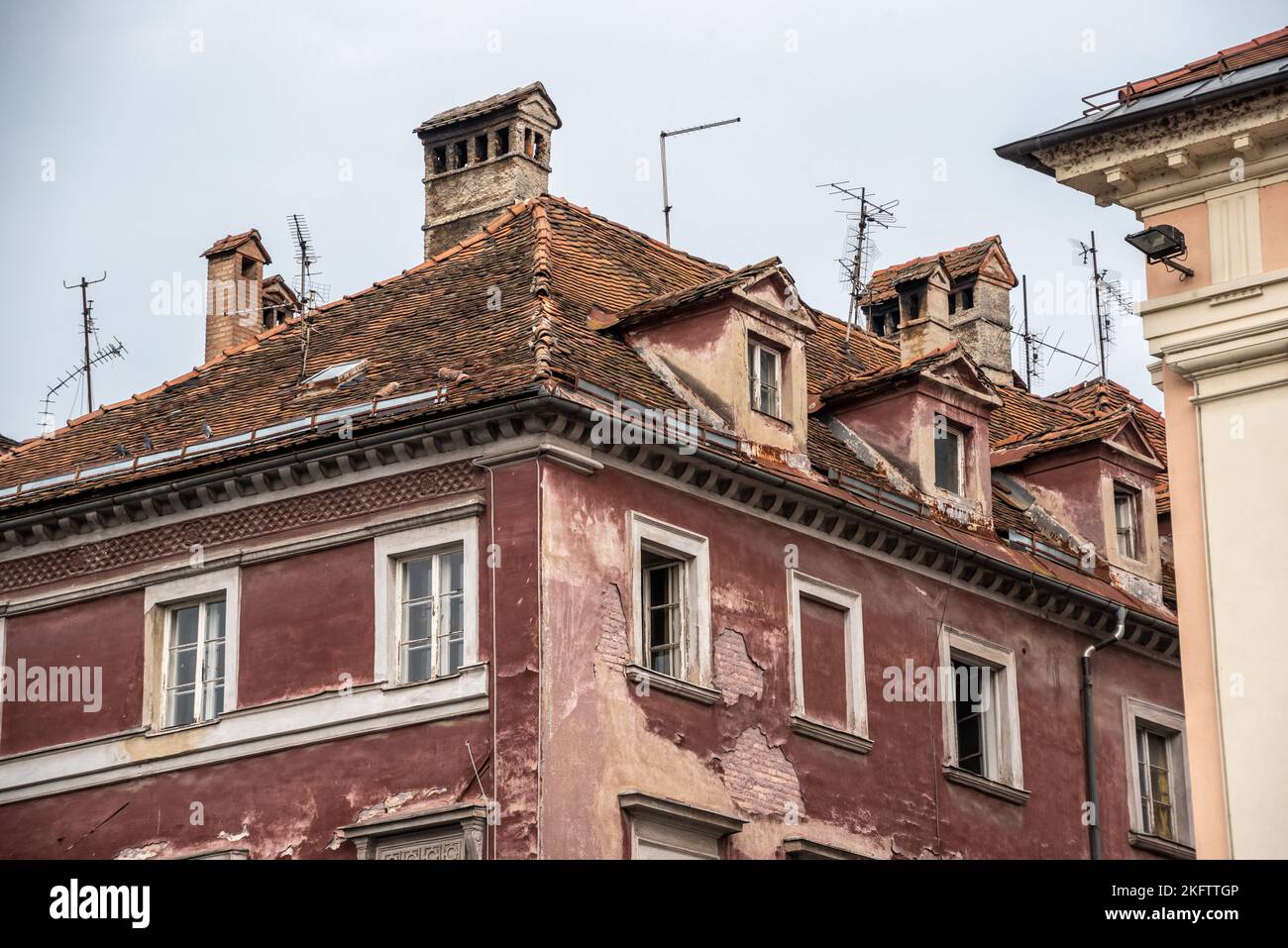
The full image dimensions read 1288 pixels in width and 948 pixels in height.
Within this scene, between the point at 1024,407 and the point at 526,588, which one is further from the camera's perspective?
the point at 1024,407

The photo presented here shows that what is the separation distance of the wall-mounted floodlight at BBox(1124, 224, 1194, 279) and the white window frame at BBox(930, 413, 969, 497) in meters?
9.13

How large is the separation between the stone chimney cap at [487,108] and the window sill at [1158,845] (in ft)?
39.3

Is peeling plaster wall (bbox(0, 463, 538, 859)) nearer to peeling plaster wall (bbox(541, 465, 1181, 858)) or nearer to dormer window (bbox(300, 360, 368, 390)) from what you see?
peeling plaster wall (bbox(541, 465, 1181, 858))

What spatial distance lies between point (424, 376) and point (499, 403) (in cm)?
202

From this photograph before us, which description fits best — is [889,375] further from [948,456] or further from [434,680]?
[434,680]

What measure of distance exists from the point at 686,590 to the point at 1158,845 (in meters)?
8.32

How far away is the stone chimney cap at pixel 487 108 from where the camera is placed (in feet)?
112

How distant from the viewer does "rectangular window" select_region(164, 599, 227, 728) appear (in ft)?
92.4

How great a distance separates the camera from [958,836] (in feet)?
97.8

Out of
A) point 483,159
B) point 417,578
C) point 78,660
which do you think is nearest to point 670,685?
point 417,578
